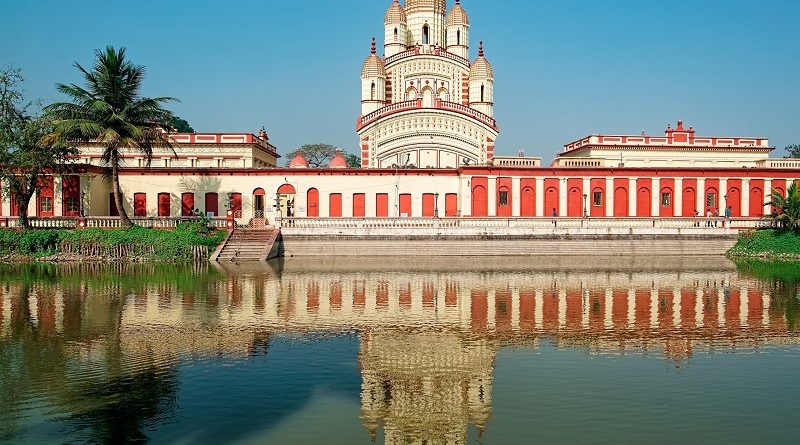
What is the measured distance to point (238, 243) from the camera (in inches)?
1476

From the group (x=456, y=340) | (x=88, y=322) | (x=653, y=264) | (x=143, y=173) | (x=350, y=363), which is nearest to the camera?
(x=350, y=363)

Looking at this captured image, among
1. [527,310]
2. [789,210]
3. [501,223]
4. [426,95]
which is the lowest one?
[527,310]

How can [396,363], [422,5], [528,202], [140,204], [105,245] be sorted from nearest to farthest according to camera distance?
1. [396,363]
2. [105,245]
3. [140,204]
4. [528,202]
5. [422,5]

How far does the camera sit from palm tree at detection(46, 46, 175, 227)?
36.5m

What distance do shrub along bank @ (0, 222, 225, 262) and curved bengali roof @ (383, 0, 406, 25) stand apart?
29.9 metres

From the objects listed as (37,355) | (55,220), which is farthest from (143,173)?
(37,355)

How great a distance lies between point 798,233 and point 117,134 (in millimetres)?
36917

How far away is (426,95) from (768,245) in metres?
27.9

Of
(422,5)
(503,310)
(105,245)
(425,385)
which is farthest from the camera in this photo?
(422,5)

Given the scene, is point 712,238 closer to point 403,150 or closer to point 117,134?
point 403,150

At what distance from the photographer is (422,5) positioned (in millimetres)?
60344

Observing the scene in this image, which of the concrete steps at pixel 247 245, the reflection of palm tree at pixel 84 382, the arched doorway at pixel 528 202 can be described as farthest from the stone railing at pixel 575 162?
the reflection of palm tree at pixel 84 382

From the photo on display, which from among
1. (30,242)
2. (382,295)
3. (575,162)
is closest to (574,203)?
(575,162)

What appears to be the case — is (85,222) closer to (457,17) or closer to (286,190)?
(286,190)
